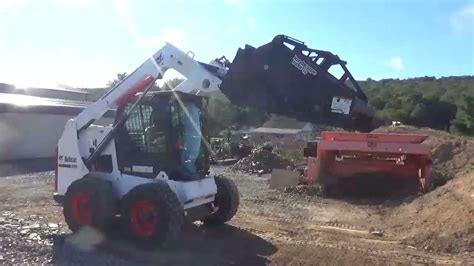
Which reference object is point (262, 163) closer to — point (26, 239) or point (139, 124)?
point (139, 124)

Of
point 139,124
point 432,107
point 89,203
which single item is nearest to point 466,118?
point 432,107

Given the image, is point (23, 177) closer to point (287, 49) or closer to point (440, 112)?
point (287, 49)

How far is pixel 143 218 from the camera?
27.9 feet

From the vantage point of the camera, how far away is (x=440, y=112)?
164 ft

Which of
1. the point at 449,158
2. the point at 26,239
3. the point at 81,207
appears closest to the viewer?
the point at 26,239

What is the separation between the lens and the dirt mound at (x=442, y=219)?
905 centimetres

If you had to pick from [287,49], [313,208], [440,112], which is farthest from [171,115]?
[440,112]

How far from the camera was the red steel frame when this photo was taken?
14727 mm

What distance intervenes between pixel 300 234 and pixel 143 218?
10.6ft

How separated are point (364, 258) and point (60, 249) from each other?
478 cm

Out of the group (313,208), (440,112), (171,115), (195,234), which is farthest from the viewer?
(440,112)

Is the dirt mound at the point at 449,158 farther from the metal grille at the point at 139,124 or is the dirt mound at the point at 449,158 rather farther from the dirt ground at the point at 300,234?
the metal grille at the point at 139,124

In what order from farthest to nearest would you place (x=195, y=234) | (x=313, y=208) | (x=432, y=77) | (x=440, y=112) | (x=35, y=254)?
(x=432, y=77), (x=440, y=112), (x=313, y=208), (x=195, y=234), (x=35, y=254)

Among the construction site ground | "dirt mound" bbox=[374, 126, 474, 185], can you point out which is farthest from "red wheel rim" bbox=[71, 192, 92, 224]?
"dirt mound" bbox=[374, 126, 474, 185]
